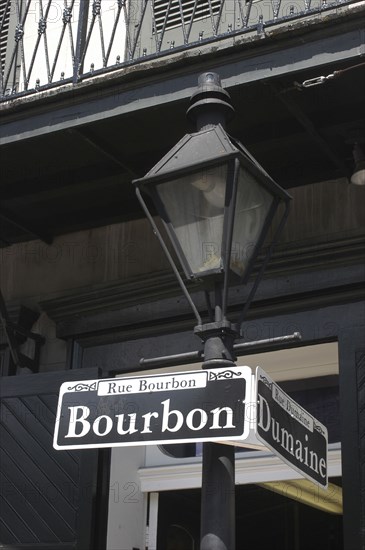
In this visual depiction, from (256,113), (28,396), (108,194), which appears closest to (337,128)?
(256,113)

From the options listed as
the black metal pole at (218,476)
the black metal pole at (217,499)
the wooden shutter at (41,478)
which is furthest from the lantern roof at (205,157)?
the wooden shutter at (41,478)

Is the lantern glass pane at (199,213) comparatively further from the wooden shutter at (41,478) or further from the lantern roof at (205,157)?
the wooden shutter at (41,478)

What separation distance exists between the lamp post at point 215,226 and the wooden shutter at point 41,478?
2417mm

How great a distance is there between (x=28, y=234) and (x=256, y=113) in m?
2.19

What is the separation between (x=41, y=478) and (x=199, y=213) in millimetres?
3003

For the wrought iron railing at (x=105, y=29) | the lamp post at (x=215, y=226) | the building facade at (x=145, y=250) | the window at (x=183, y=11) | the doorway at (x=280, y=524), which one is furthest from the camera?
the doorway at (x=280, y=524)

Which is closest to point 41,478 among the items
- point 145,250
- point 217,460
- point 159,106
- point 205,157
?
point 145,250

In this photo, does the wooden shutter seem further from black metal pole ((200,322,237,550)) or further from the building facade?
black metal pole ((200,322,237,550))

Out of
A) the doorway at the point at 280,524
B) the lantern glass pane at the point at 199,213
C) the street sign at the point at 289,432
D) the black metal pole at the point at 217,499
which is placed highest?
the lantern glass pane at the point at 199,213

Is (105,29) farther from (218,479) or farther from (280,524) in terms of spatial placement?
(280,524)

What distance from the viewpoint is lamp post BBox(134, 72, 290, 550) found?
10.7ft

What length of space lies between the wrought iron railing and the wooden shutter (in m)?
2.03

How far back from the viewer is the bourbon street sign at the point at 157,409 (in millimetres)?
3088

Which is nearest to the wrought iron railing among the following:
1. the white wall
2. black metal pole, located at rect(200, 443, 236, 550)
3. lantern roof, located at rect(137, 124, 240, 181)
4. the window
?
the window
